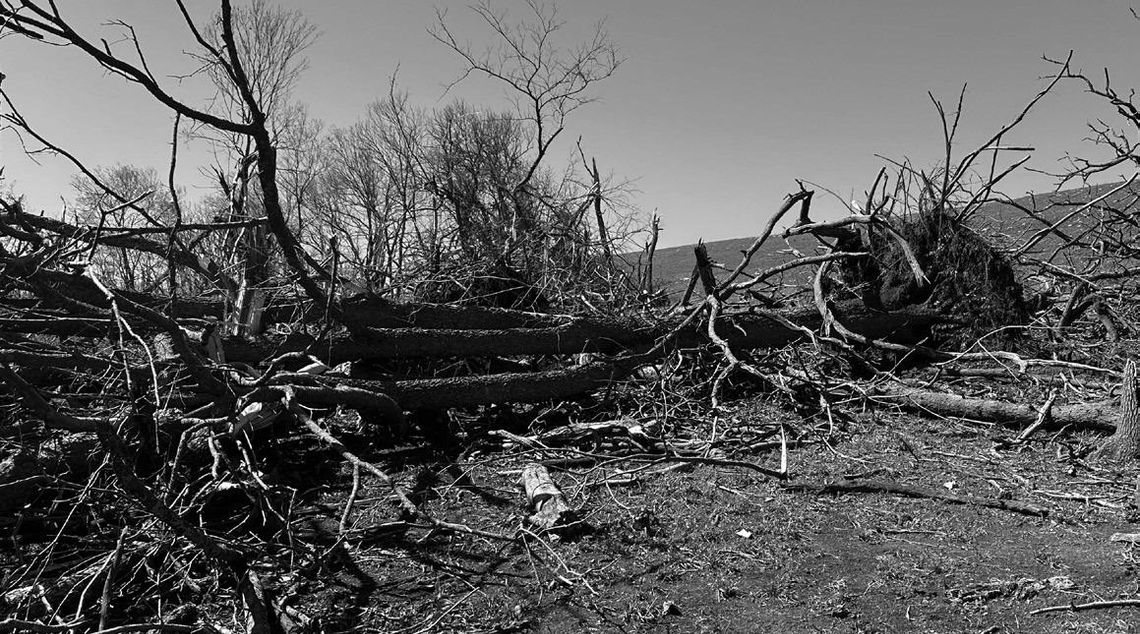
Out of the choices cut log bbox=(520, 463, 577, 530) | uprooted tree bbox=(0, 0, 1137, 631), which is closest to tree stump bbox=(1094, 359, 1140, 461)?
uprooted tree bbox=(0, 0, 1137, 631)

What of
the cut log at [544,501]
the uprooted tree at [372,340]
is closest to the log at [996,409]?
the uprooted tree at [372,340]

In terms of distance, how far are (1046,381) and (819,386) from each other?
4.69 ft

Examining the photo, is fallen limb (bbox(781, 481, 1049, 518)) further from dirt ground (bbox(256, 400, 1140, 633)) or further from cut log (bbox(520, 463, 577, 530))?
cut log (bbox(520, 463, 577, 530))

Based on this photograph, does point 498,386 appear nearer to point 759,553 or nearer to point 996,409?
point 759,553

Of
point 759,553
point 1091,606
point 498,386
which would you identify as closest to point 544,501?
point 759,553

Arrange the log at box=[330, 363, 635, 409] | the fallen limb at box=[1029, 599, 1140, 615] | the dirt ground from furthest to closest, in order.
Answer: the log at box=[330, 363, 635, 409] < the dirt ground < the fallen limb at box=[1029, 599, 1140, 615]

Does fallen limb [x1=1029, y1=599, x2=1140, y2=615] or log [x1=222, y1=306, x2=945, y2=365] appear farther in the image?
log [x1=222, y1=306, x2=945, y2=365]

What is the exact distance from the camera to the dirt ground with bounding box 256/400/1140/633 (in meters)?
2.62

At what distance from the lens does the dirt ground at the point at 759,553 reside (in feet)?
8.58

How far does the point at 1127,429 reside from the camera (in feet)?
12.4

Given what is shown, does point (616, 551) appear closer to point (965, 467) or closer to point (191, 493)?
point (965, 467)

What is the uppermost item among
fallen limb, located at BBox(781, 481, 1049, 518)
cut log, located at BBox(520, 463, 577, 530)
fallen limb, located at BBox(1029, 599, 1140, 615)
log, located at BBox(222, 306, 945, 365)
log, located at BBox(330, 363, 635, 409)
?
log, located at BBox(222, 306, 945, 365)

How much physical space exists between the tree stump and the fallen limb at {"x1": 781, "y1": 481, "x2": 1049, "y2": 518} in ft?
2.52

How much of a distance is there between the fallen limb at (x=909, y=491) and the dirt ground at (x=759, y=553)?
54mm
